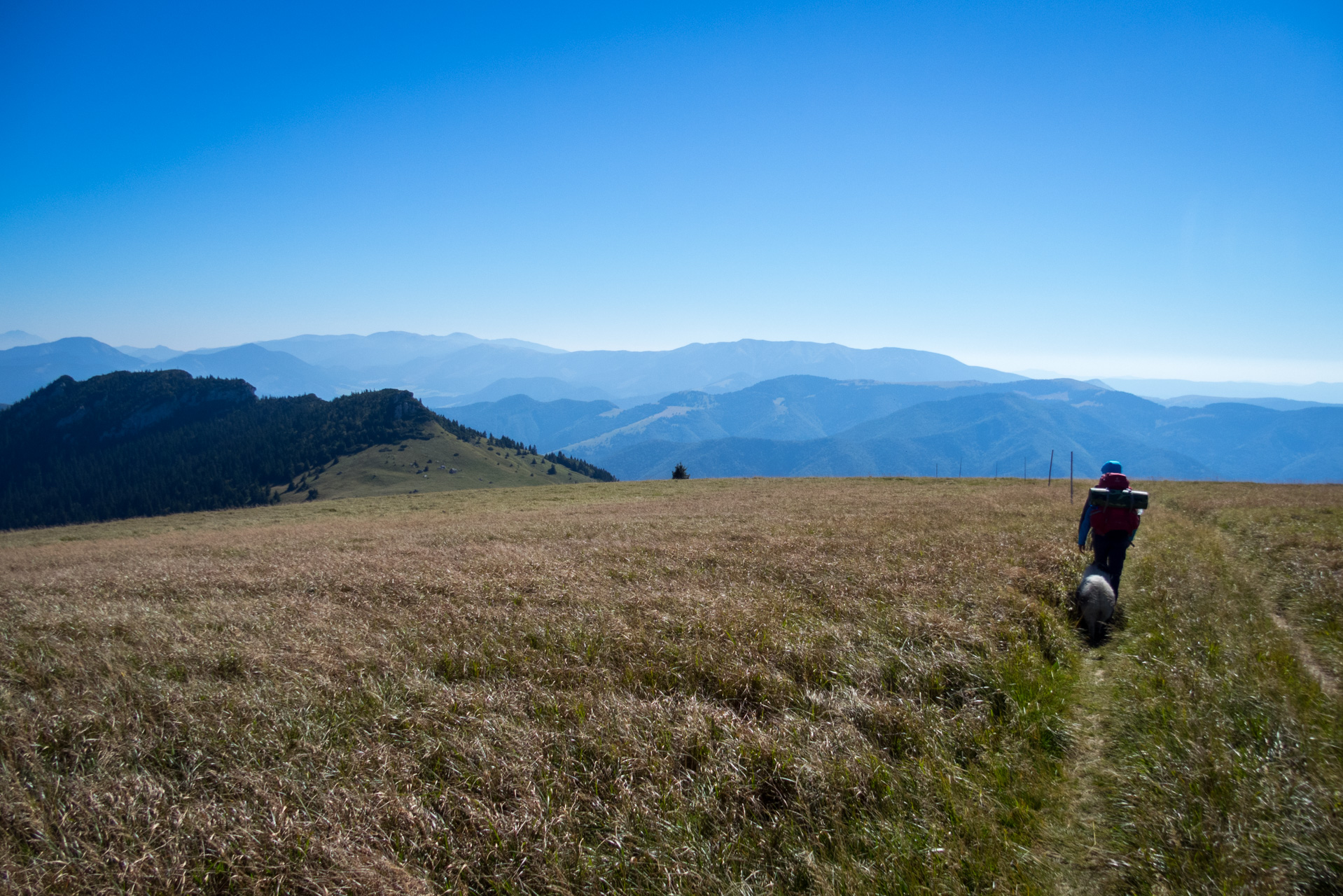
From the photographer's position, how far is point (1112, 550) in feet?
33.6

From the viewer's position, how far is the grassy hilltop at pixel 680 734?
3.98 m

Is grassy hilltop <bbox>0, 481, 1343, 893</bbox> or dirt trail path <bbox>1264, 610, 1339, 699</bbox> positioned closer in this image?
grassy hilltop <bbox>0, 481, 1343, 893</bbox>

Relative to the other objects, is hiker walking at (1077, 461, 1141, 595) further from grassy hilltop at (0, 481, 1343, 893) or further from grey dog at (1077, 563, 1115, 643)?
grey dog at (1077, 563, 1115, 643)

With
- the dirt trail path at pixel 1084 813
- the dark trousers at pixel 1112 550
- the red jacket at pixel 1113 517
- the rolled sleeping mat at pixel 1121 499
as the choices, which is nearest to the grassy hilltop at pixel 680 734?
the dirt trail path at pixel 1084 813

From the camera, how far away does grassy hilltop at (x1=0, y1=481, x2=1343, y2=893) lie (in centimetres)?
398

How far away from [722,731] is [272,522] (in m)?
44.0

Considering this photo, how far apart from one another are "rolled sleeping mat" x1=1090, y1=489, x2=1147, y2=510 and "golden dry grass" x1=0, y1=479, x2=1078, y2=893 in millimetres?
1933

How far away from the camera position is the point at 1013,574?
437 inches

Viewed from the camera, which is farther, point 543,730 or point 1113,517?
point 1113,517

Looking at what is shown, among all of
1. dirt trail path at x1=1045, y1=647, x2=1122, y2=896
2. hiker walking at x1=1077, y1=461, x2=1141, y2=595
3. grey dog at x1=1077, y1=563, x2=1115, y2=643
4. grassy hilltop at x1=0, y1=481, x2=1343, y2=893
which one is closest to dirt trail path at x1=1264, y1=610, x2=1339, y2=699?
grassy hilltop at x1=0, y1=481, x2=1343, y2=893

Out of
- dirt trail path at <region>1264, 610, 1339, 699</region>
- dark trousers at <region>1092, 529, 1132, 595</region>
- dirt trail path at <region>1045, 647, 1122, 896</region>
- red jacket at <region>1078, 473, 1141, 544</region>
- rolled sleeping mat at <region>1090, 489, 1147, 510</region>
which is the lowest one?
dirt trail path at <region>1045, 647, 1122, 896</region>

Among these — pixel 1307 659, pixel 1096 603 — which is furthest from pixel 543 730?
pixel 1307 659

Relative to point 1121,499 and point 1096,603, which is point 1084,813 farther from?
point 1121,499

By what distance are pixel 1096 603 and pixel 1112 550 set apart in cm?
184
